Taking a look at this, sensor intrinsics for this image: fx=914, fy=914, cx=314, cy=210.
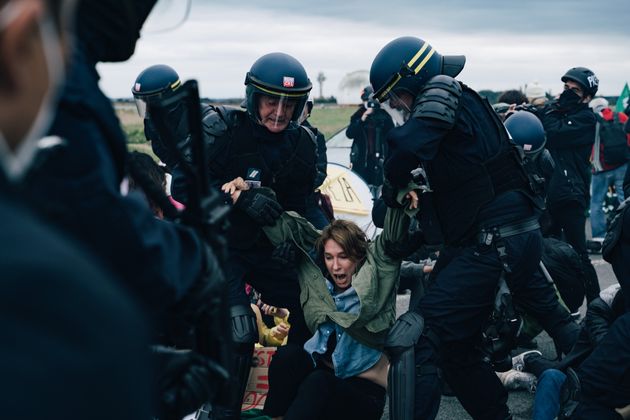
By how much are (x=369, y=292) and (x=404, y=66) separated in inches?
Result: 40.2

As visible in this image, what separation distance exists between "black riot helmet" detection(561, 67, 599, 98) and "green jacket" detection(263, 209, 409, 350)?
422 centimetres

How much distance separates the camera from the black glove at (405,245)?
13.6 feet

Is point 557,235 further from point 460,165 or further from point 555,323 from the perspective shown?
→ point 460,165

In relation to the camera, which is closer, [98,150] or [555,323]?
[98,150]

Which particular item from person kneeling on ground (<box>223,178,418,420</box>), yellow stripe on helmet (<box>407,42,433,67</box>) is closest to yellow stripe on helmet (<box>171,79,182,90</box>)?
person kneeling on ground (<box>223,178,418,420</box>)

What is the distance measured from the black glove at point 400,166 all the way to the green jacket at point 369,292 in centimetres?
16

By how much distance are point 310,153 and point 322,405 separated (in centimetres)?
146

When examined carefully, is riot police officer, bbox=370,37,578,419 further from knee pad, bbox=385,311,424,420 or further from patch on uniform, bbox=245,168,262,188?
patch on uniform, bbox=245,168,262,188

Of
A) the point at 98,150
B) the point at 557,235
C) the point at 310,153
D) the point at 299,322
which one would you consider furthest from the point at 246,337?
the point at 557,235

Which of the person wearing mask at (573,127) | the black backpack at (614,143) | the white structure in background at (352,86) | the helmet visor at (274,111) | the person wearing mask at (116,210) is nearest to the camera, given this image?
the person wearing mask at (116,210)

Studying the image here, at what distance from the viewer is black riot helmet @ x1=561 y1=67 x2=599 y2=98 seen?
7.83m

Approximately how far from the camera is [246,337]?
4.24 m

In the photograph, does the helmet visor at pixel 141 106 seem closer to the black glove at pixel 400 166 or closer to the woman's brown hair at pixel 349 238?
the woman's brown hair at pixel 349 238

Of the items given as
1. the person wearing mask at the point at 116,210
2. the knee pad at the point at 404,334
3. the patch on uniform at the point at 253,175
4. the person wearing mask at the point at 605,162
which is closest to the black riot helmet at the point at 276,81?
the patch on uniform at the point at 253,175
